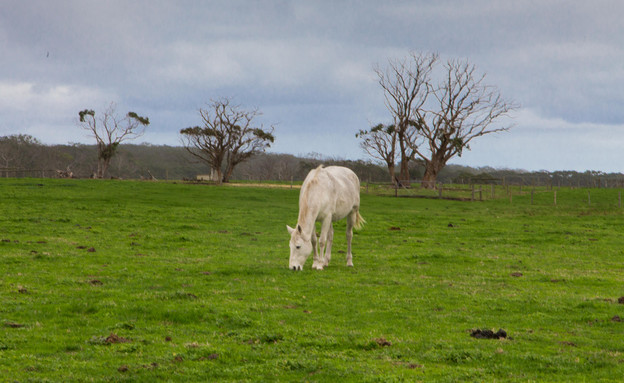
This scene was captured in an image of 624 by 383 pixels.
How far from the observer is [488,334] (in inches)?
357

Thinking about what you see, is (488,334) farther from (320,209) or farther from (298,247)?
(320,209)

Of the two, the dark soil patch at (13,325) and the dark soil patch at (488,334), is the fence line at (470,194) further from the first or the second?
the dark soil patch at (13,325)

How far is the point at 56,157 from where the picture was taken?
422 feet

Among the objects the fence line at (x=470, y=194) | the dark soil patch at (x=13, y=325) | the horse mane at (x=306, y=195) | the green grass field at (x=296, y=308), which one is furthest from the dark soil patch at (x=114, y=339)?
the fence line at (x=470, y=194)

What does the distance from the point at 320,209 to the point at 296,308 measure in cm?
480

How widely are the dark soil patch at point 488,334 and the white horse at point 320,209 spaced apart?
6.13 metres

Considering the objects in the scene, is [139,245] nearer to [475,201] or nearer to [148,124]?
[475,201]

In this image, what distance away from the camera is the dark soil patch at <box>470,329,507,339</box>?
9011 mm

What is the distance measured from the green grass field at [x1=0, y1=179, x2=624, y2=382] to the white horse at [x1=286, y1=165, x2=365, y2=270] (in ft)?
2.33

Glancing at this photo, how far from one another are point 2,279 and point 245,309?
6.89 m

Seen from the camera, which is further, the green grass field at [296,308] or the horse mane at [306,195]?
the horse mane at [306,195]

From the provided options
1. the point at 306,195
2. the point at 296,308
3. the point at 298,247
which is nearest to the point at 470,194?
the point at 306,195

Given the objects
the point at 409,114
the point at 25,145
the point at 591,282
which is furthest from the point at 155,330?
the point at 25,145

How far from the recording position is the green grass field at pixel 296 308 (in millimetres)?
7430
